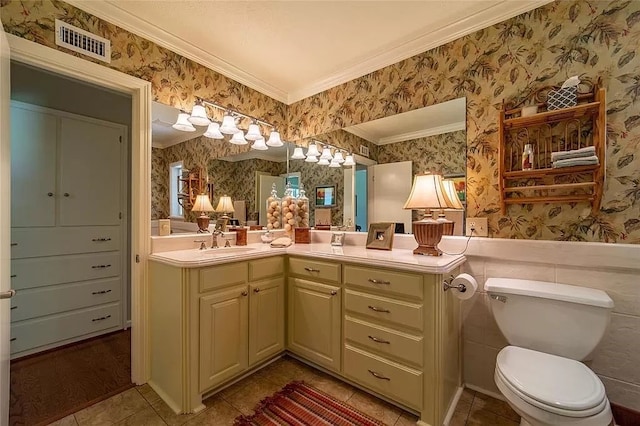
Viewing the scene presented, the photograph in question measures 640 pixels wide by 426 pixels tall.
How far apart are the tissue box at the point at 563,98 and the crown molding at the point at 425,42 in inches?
22.7

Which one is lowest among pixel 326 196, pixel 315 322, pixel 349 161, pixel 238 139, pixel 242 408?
pixel 242 408

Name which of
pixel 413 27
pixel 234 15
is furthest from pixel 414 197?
pixel 234 15

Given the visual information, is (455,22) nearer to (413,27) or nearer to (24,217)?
(413,27)

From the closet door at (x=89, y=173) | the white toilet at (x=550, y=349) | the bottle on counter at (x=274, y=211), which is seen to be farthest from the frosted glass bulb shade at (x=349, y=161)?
the closet door at (x=89, y=173)

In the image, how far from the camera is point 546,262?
5.40 ft

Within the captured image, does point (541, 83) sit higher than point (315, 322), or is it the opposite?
point (541, 83)

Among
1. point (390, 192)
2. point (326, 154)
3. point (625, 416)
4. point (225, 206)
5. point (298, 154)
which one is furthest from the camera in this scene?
point (298, 154)

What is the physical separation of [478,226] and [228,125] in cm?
217

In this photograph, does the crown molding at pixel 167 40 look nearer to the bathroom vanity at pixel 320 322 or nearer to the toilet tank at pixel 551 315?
the bathroom vanity at pixel 320 322

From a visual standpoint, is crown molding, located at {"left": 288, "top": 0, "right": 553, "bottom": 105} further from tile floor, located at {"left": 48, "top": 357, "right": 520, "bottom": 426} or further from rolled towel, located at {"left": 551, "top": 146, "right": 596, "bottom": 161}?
tile floor, located at {"left": 48, "top": 357, "right": 520, "bottom": 426}

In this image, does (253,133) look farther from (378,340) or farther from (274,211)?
(378,340)

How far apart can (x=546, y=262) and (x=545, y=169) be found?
55 centimetres

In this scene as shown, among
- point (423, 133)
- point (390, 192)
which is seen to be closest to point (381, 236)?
point (390, 192)

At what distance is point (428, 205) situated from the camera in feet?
5.83
